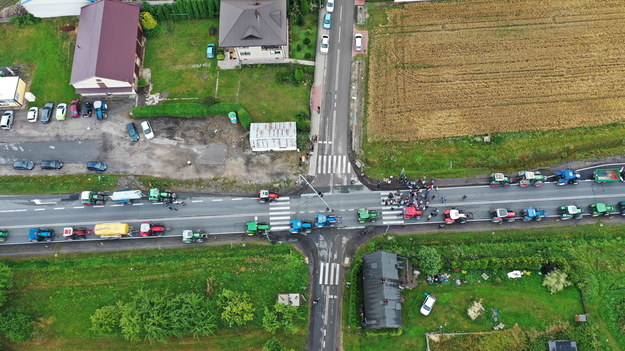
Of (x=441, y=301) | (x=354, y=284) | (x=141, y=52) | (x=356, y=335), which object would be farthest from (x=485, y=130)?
(x=141, y=52)

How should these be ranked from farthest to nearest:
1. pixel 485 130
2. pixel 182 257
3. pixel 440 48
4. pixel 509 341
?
pixel 440 48, pixel 485 130, pixel 182 257, pixel 509 341

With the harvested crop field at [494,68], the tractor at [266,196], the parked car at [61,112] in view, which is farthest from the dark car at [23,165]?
the harvested crop field at [494,68]

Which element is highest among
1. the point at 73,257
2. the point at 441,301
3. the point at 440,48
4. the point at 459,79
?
the point at 440,48

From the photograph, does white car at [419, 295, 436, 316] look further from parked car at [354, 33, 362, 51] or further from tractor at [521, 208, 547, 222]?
parked car at [354, 33, 362, 51]

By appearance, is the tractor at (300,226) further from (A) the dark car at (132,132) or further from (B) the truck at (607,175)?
(B) the truck at (607,175)

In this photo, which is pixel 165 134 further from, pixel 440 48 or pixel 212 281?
pixel 440 48

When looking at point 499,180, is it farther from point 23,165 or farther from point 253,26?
point 23,165

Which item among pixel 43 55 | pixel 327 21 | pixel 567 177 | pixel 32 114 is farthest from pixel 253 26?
pixel 567 177
